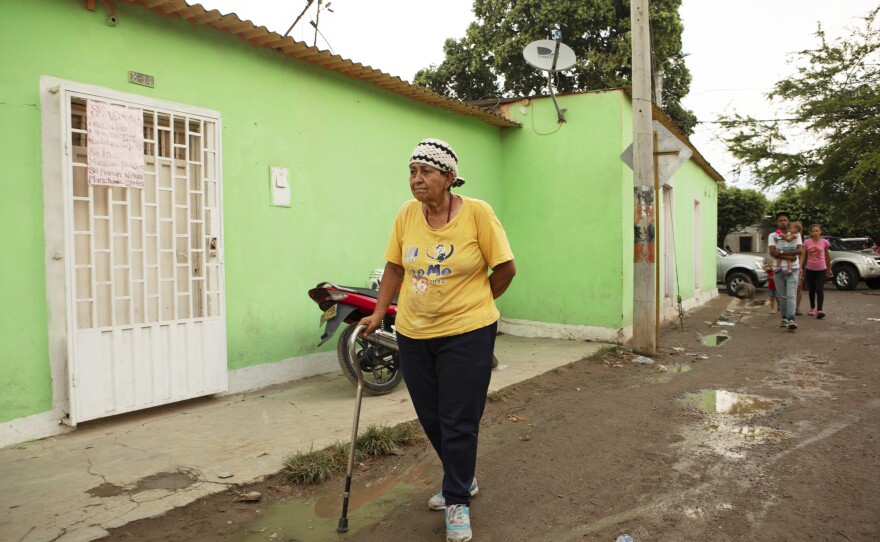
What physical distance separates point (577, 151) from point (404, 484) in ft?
19.9

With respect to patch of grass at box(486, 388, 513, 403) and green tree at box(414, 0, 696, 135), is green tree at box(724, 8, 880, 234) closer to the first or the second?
green tree at box(414, 0, 696, 135)

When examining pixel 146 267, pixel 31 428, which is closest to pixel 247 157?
pixel 146 267

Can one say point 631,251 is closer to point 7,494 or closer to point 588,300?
point 588,300

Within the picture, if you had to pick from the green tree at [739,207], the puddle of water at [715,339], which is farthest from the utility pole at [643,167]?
the green tree at [739,207]

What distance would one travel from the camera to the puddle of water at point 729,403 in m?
4.92

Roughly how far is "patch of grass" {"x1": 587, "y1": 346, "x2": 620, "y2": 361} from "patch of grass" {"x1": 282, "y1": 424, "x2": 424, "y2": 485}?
346cm

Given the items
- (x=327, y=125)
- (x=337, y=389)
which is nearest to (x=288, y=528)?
(x=337, y=389)

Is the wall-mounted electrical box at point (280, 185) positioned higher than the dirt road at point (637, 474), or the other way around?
the wall-mounted electrical box at point (280, 185)

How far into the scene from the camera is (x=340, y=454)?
12.3ft

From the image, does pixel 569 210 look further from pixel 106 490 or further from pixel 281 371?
pixel 106 490

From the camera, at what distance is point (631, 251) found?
8352mm

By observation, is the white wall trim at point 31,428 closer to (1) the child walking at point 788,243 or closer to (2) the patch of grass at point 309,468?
(2) the patch of grass at point 309,468

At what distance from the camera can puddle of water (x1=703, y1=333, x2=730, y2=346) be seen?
8375mm

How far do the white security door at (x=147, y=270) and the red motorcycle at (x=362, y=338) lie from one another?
0.88 meters
